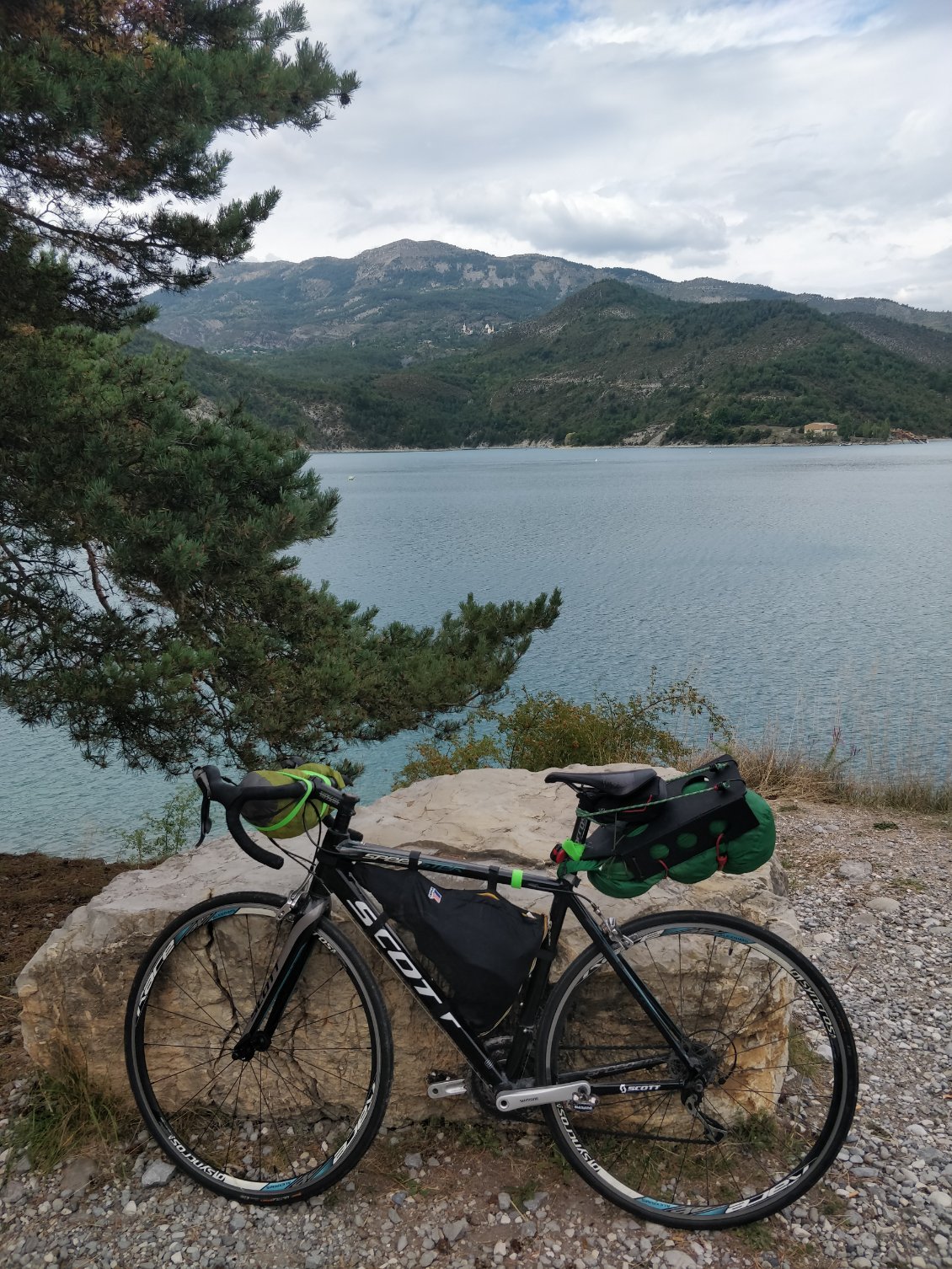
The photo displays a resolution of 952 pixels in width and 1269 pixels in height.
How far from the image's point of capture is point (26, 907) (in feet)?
18.8

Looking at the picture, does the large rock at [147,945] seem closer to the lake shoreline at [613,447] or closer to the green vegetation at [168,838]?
the green vegetation at [168,838]

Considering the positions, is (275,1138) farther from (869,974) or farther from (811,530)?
(811,530)

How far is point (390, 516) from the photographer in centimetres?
4428

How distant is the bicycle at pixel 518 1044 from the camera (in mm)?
2598

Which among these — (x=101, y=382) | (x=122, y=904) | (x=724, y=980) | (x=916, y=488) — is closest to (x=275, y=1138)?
(x=122, y=904)

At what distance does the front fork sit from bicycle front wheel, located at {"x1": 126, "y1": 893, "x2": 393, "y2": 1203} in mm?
55

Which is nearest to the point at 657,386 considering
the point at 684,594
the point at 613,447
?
the point at 613,447

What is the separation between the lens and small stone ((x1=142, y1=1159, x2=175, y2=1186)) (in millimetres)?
2855

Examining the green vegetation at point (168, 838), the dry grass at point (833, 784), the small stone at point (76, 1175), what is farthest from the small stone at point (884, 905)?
the green vegetation at point (168, 838)

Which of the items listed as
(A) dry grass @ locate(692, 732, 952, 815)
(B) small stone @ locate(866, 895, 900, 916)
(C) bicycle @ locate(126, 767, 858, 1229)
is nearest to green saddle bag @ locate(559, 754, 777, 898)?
(C) bicycle @ locate(126, 767, 858, 1229)

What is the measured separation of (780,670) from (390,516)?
3093cm

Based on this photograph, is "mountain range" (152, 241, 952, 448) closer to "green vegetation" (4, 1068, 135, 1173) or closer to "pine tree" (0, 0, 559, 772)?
A: "pine tree" (0, 0, 559, 772)

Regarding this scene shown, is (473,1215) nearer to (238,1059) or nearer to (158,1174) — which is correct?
(238,1059)

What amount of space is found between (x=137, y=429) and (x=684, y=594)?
19.3 metres
